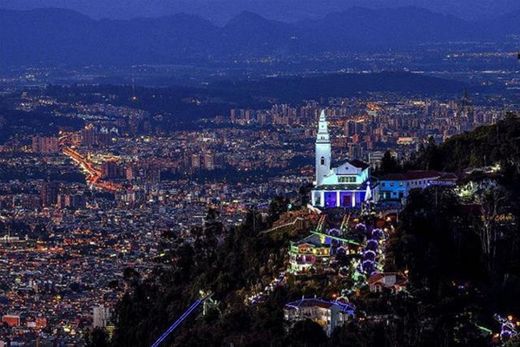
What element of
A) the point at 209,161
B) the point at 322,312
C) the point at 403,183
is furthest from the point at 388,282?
the point at 209,161

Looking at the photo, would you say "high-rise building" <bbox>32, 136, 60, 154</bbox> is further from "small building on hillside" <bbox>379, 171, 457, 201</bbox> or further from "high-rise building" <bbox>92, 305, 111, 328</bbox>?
"small building on hillside" <bbox>379, 171, 457, 201</bbox>

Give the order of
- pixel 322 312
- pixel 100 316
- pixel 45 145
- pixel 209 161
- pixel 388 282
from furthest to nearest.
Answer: pixel 45 145 < pixel 209 161 < pixel 100 316 < pixel 388 282 < pixel 322 312

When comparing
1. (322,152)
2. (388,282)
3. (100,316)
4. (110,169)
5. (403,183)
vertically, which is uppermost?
(322,152)

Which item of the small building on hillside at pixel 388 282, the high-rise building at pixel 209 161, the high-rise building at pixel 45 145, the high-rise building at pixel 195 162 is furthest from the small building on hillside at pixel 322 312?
the high-rise building at pixel 45 145

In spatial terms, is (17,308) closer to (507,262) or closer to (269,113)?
(507,262)

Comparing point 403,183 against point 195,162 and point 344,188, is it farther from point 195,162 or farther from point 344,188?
point 195,162

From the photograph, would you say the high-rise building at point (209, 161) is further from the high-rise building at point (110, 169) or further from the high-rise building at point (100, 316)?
the high-rise building at point (100, 316)

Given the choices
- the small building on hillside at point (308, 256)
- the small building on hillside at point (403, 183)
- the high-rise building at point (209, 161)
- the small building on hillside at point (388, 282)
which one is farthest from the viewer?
the high-rise building at point (209, 161)
